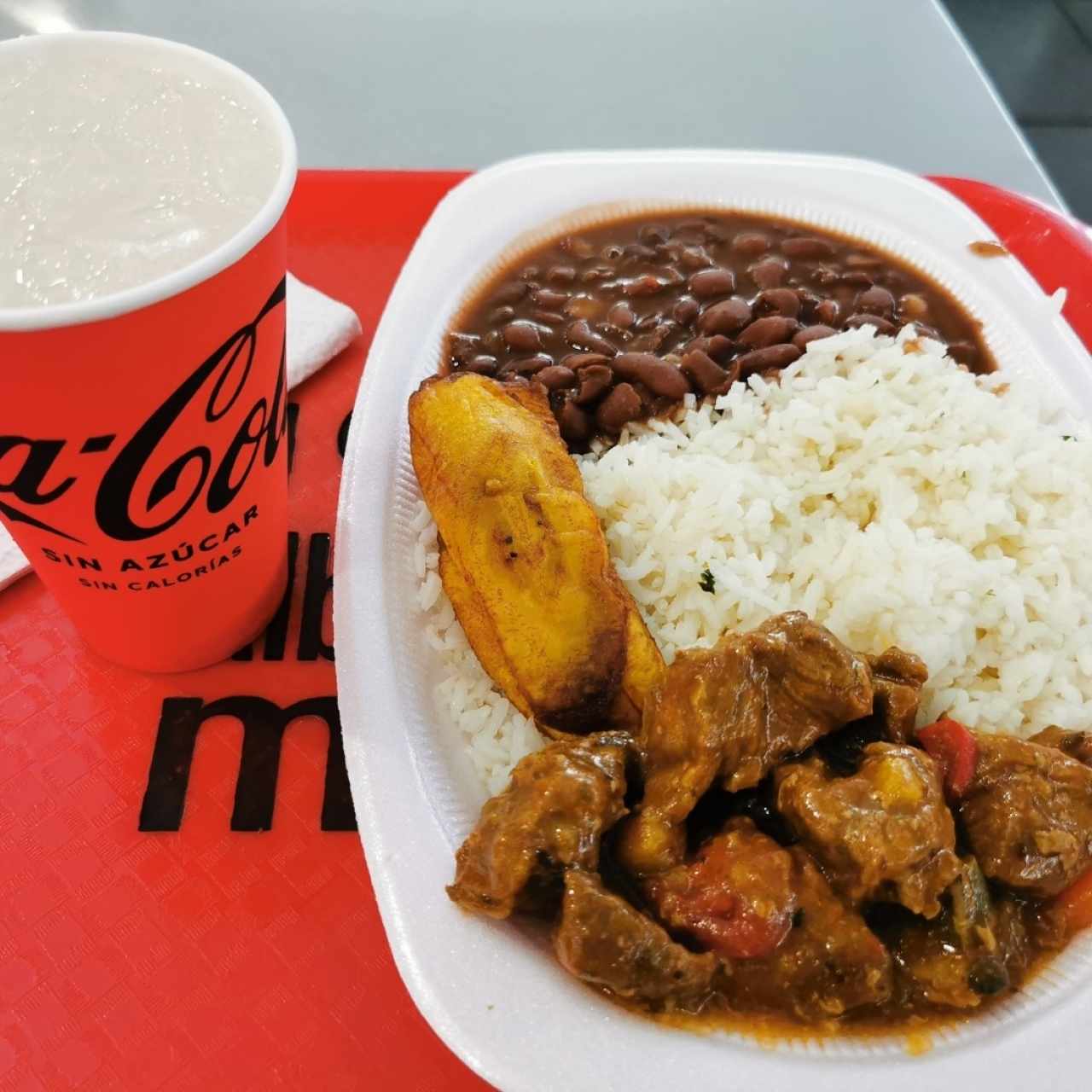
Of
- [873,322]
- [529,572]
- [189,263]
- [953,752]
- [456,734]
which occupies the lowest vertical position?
[456,734]

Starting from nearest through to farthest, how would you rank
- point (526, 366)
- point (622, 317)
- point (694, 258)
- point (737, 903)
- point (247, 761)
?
point (737, 903) → point (247, 761) → point (526, 366) → point (622, 317) → point (694, 258)

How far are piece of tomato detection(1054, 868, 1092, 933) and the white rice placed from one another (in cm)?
34

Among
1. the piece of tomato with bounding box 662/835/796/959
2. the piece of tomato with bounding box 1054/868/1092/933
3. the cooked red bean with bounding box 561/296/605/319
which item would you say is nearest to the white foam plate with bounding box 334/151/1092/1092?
the piece of tomato with bounding box 1054/868/1092/933

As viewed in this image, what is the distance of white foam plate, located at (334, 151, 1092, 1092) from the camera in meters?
1.42

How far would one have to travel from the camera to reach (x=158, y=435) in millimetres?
1459

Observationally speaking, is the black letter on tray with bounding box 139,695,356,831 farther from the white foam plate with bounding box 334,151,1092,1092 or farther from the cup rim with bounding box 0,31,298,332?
the cup rim with bounding box 0,31,298,332

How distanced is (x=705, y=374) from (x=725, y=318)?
202 millimetres

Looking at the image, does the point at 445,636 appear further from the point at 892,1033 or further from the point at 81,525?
the point at 892,1033

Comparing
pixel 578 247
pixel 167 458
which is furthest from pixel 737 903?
pixel 578 247

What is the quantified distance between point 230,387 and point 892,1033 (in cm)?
142

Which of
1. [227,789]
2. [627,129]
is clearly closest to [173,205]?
[227,789]

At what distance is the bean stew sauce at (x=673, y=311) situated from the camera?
2.44 metres

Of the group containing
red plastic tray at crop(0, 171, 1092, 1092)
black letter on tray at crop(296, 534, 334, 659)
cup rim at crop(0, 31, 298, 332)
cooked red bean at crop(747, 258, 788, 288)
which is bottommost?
red plastic tray at crop(0, 171, 1092, 1092)

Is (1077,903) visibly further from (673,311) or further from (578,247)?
(578,247)
